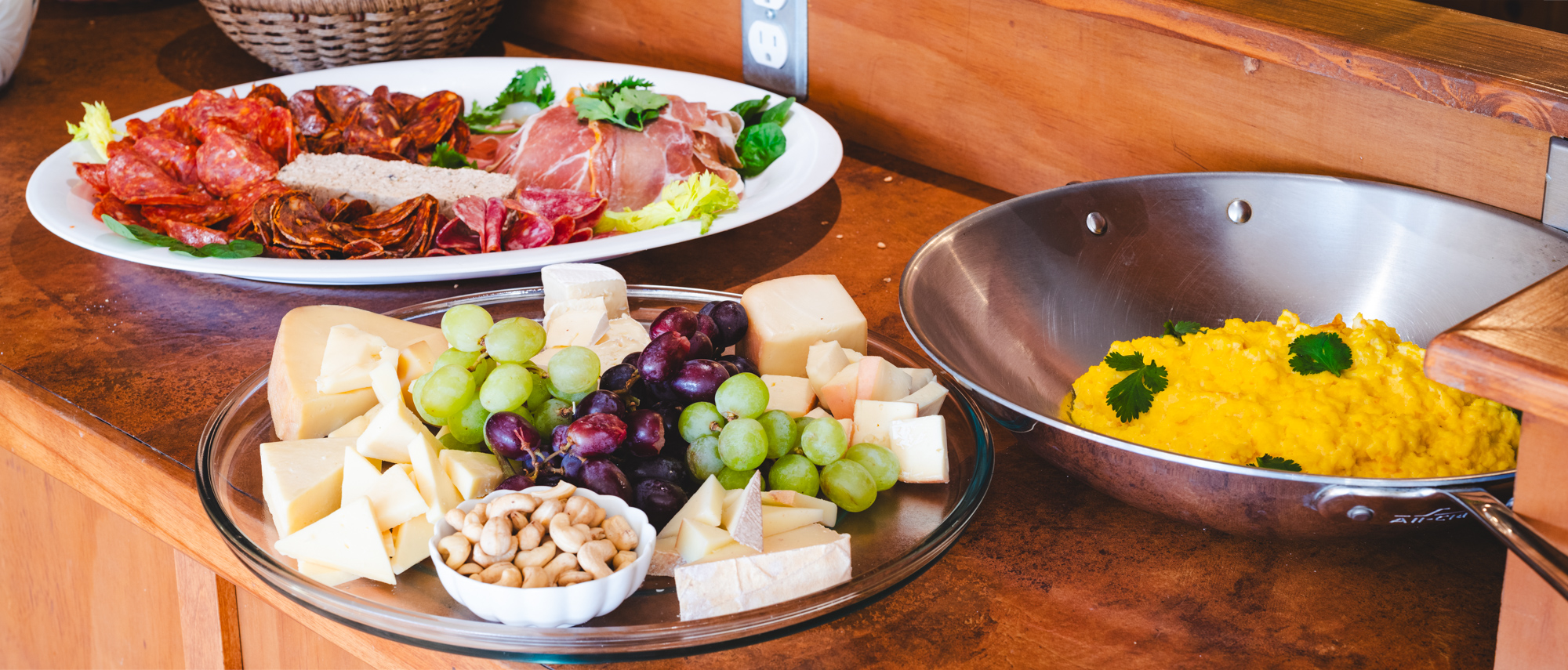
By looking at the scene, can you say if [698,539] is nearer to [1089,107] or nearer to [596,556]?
[596,556]

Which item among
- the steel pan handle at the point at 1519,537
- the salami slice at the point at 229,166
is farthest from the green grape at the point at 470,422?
the salami slice at the point at 229,166

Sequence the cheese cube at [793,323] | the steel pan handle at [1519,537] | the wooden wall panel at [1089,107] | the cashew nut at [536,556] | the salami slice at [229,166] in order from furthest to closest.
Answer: the salami slice at [229,166] < the wooden wall panel at [1089,107] < the cheese cube at [793,323] < the cashew nut at [536,556] < the steel pan handle at [1519,537]

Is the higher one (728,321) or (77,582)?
(728,321)

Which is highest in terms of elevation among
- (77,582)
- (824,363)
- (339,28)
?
(339,28)

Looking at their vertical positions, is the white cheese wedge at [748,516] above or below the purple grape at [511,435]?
below

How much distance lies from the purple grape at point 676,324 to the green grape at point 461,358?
12 cm

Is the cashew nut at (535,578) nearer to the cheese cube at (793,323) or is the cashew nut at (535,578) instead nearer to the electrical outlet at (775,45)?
the cheese cube at (793,323)

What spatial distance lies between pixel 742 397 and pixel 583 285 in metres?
0.23

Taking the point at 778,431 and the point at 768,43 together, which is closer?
the point at 778,431

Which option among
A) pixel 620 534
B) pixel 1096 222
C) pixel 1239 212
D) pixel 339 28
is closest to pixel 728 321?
pixel 620 534

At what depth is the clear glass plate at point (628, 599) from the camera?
598mm

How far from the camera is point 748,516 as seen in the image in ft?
2.10

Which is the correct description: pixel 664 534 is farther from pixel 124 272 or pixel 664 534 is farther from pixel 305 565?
pixel 124 272

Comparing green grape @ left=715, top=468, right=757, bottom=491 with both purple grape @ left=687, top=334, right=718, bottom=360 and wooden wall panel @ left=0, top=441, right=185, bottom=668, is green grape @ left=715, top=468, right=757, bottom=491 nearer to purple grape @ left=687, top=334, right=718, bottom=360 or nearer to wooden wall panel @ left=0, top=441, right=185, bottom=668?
purple grape @ left=687, top=334, right=718, bottom=360
